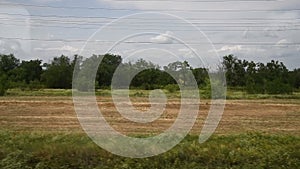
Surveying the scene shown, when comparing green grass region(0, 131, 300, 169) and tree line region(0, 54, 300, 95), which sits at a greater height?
tree line region(0, 54, 300, 95)

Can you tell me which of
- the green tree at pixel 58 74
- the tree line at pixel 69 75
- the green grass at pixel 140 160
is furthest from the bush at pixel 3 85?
the green grass at pixel 140 160

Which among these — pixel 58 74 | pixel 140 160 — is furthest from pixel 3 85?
pixel 140 160

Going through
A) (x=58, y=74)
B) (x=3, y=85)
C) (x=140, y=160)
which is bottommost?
(x=140, y=160)

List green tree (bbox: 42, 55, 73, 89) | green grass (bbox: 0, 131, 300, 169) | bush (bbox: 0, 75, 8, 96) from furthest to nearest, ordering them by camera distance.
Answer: bush (bbox: 0, 75, 8, 96), green tree (bbox: 42, 55, 73, 89), green grass (bbox: 0, 131, 300, 169)

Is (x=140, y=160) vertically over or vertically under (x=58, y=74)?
under

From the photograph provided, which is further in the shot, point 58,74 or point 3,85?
point 58,74

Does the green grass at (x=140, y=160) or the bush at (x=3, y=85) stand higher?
the bush at (x=3, y=85)

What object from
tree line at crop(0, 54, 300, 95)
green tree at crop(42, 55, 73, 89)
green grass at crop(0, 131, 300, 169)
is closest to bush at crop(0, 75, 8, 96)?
tree line at crop(0, 54, 300, 95)

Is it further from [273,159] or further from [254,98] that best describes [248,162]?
[254,98]

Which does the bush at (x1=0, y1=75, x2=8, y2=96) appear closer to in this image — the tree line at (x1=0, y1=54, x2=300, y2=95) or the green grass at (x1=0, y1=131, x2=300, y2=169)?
the tree line at (x1=0, y1=54, x2=300, y2=95)

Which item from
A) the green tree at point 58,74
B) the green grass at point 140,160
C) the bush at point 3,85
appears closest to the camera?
the green grass at point 140,160

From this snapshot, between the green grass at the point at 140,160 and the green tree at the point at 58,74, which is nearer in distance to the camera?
the green grass at the point at 140,160

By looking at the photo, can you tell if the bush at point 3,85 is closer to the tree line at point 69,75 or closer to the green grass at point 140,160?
the tree line at point 69,75

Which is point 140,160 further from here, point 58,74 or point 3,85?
point 3,85
